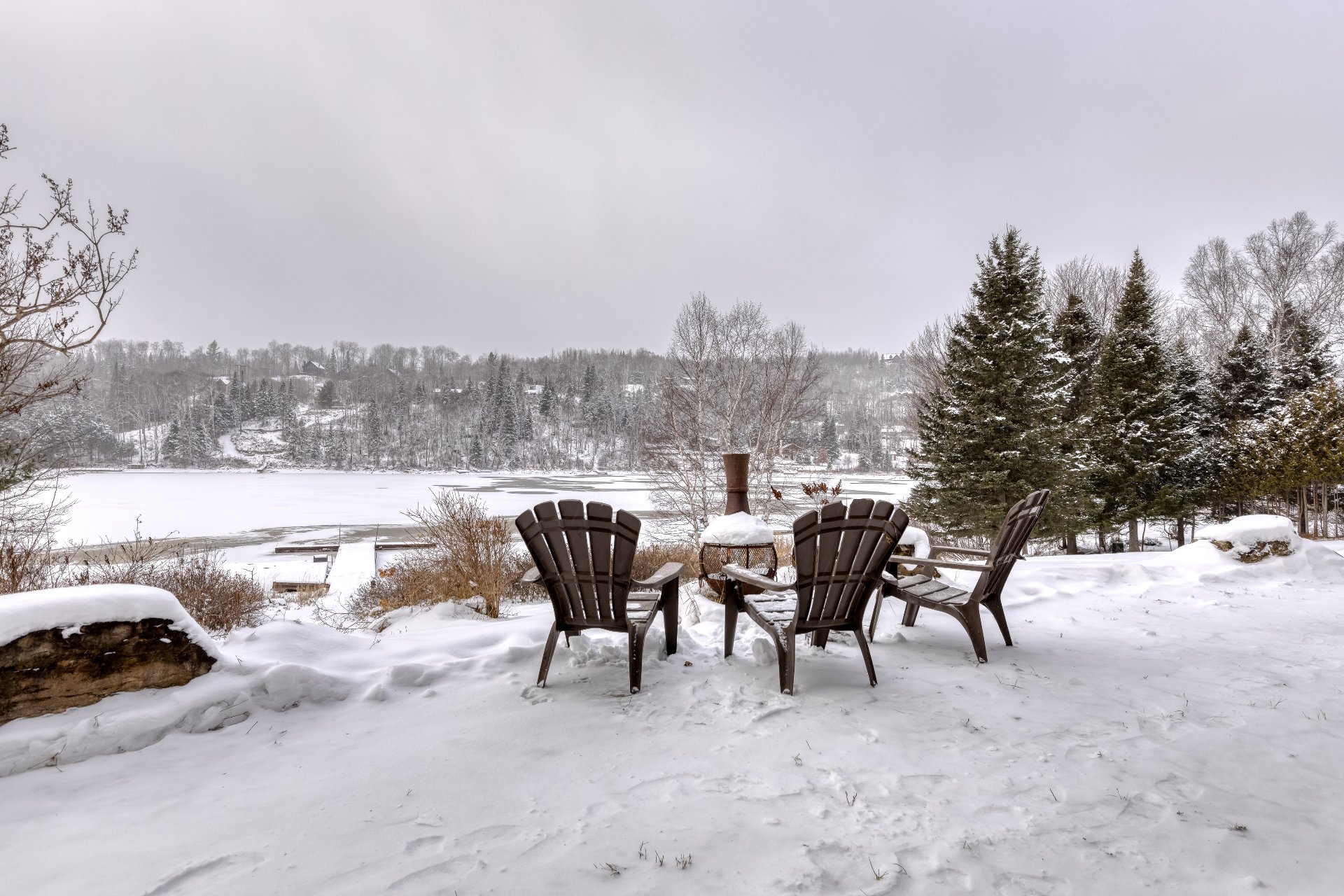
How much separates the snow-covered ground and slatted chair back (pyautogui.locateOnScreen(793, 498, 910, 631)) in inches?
15.9

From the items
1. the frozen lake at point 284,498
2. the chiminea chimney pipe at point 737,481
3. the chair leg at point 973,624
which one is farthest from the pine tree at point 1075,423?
the frozen lake at point 284,498

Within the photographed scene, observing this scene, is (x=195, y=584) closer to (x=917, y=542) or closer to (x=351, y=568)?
(x=351, y=568)

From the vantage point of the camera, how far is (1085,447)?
41.1 ft

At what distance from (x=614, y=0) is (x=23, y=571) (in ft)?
42.9

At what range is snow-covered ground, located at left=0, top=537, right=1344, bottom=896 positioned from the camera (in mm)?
1494

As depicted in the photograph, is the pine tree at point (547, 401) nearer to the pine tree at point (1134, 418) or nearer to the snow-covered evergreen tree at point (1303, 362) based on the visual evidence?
the pine tree at point (1134, 418)

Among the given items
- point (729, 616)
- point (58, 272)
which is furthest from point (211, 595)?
point (729, 616)

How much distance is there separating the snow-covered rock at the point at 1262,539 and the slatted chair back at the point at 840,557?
17.3 ft

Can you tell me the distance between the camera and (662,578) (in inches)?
126

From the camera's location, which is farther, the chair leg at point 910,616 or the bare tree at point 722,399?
the bare tree at point 722,399

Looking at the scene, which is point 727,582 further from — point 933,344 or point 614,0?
point 933,344

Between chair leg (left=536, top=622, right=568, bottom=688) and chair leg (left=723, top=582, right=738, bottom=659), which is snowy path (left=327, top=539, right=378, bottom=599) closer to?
chair leg (left=536, top=622, right=568, bottom=688)

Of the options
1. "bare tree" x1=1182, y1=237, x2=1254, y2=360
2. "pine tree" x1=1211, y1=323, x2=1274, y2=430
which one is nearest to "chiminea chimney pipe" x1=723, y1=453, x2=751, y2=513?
"pine tree" x1=1211, y1=323, x2=1274, y2=430

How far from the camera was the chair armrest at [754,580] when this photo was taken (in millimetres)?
2814
